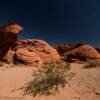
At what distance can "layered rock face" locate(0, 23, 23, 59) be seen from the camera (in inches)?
790

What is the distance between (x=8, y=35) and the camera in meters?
20.2

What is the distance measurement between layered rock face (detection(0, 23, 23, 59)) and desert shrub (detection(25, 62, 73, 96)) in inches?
369

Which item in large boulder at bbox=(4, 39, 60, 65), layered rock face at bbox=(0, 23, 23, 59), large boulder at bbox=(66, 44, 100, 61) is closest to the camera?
large boulder at bbox=(4, 39, 60, 65)

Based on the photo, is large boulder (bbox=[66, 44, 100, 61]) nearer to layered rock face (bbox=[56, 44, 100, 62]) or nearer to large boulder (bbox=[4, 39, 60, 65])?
layered rock face (bbox=[56, 44, 100, 62])

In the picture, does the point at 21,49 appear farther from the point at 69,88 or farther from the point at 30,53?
the point at 69,88

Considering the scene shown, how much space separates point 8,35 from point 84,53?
9.15m

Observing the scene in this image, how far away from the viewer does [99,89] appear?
8.95 metres

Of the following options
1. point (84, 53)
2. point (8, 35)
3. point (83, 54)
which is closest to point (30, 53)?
point (8, 35)

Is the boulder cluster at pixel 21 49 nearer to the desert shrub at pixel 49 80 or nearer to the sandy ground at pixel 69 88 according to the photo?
the sandy ground at pixel 69 88

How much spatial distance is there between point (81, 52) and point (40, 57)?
8.08 metres

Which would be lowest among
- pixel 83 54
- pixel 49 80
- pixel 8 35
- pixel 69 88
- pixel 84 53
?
pixel 69 88

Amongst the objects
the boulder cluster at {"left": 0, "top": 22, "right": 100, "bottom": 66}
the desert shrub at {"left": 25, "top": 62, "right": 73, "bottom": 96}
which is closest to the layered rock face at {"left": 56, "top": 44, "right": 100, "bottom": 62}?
the boulder cluster at {"left": 0, "top": 22, "right": 100, "bottom": 66}

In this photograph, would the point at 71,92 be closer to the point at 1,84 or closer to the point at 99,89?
the point at 99,89

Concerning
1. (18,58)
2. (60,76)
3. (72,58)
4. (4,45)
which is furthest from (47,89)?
(72,58)
